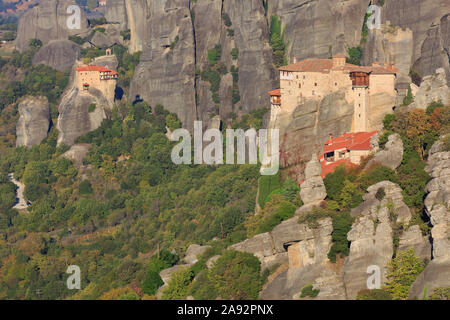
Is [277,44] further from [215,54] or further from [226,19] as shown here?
[215,54]

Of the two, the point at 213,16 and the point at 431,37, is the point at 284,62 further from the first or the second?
the point at 431,37

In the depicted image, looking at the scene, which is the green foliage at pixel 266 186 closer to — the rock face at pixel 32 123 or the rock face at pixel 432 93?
the rock face at pixel 432 93

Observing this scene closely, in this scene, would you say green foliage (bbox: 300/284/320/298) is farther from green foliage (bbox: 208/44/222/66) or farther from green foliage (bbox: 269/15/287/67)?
green foliage (bbox: 208/44/222/66)

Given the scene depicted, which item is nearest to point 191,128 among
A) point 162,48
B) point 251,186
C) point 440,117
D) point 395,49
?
point 162,48

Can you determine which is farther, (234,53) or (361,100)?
(234,53)

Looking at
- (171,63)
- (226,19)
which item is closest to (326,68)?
(226,19)

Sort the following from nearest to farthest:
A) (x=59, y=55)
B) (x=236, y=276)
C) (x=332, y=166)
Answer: (x=236, y=276), (x=332, y=166), (x=59, y=55)

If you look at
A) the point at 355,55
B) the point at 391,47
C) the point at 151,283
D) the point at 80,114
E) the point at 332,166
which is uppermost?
the point at 391,47
